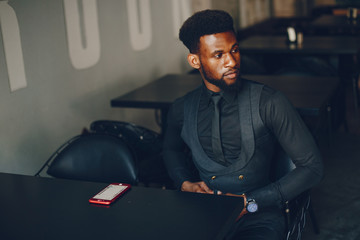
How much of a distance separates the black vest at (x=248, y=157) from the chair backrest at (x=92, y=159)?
0.51 metres

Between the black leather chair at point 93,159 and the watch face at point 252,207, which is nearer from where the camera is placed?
the watch face at point 252,207

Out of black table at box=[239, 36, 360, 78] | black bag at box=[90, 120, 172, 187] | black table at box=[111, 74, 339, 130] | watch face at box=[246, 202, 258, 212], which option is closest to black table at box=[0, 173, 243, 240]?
watch face at box=[246, 202, 258, 212]

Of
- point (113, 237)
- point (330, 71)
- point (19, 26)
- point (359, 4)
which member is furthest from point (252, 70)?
point (359, 4)

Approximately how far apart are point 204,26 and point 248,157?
58 centimetres

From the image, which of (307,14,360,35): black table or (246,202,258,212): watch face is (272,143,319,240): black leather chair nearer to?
(246,202,258,212): watch face

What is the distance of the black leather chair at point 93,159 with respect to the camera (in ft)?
7.93

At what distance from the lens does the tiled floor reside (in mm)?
2967

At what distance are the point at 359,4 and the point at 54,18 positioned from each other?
235 inches

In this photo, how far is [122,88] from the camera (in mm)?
4207

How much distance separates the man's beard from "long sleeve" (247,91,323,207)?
5.9 inches

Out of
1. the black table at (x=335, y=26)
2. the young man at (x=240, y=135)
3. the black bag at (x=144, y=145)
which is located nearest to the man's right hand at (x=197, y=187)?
the young man at (x=240, y=135)

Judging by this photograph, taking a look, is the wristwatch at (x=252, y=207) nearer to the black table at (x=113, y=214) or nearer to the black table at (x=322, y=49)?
the black table at (x=113, y=214)

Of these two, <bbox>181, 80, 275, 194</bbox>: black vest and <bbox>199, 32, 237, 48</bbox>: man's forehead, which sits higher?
<bbox>199, 32, 237, 48</bbox>: man's forehead

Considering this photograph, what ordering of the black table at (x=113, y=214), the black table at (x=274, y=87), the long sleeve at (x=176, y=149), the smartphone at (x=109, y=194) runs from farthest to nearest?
the black table at (x=274, y=87), the long sleeve at (x=176, y=149), the smartphone at (x=109, y=194), the black table at (x=113, y=214)
